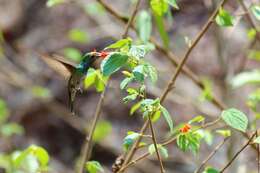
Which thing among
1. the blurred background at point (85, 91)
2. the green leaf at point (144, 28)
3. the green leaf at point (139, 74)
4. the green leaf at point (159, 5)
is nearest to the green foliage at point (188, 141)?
the green leaf at point (139, 74)

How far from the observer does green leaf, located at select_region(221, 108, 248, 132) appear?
95 cm

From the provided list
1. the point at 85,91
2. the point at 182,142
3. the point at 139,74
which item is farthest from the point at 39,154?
the point at 85,91

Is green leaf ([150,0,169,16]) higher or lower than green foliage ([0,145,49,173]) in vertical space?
higher

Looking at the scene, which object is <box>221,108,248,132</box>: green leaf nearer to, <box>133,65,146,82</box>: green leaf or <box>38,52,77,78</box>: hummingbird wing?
<box>133,65,146,82</box>: green leaf

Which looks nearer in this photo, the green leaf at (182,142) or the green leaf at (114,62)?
the green leaf at (114,62)

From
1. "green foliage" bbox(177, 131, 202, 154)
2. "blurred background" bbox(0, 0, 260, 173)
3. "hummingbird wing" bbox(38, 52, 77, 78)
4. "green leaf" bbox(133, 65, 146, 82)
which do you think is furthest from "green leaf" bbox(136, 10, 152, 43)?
"blurred background" bbox(0, 0, 260, 173)

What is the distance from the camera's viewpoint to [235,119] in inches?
37.9

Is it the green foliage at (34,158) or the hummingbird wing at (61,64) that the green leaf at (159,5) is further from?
the green foliage at (34,158)

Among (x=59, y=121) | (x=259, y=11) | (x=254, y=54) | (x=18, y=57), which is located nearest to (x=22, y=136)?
(x=59, y=121)

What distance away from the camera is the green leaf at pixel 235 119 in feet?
3.11

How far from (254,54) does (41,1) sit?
2.57 meters

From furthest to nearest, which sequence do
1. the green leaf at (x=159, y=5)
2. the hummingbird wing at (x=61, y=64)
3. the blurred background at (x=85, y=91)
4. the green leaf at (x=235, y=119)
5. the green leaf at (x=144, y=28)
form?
the blurred background at (x=85, y=91) → the green leaf at (x=144, y=28) → the green leaf at (x=159, y=5) → the hummingbird wing at (x=61, y=64) → the green leaf at (x=235, y=119)

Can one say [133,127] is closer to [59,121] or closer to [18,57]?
[59,121]

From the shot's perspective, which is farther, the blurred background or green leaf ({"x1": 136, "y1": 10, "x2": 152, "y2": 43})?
the blurred background
